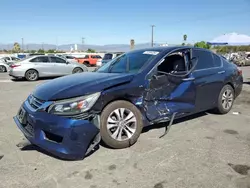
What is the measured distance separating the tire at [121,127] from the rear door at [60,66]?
11.1 metres

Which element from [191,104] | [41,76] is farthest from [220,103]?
[41,76]

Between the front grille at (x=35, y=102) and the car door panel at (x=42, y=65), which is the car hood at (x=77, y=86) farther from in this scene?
the car door panel at (x=42, y=65)

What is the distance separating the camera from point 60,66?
1432cm

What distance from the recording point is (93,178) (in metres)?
3.06

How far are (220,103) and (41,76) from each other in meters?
10.6

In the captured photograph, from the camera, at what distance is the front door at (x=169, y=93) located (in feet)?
13.6

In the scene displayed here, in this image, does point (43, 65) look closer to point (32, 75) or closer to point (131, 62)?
point (32, 75)

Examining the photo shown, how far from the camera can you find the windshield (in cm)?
442

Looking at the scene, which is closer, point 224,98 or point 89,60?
point 224,98

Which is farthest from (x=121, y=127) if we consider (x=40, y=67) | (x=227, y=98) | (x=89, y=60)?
(x=89, y=60)

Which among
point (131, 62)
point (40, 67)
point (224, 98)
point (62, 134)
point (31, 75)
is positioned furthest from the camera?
point (40, 67)

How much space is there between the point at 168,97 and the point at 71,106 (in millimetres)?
1737

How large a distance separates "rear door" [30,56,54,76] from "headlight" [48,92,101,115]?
10.9 meters

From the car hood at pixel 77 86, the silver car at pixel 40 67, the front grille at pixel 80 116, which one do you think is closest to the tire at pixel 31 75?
the silver car at pixel 40 67
